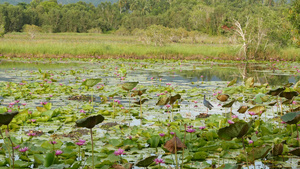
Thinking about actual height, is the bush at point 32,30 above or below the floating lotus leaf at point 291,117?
below

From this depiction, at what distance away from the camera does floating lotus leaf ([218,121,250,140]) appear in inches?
93.3

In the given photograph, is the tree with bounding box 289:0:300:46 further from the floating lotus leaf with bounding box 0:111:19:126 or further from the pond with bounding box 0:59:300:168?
the floating lotus leaf with bounding box 0:111:19:126

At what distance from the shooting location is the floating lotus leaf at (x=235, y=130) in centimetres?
237

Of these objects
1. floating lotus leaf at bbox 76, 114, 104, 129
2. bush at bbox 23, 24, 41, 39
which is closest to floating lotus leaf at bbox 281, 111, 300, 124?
floating lotus leaf at bbox 76, 114, 104, 129

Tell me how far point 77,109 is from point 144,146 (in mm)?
2430

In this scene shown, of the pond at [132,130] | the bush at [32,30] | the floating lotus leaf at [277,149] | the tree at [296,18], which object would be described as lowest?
the bush at [32,30]

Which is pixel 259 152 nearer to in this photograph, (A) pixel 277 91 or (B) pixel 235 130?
(B) pixel 235 130

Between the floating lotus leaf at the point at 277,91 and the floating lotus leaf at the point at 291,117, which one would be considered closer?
the floating lotus leaf at the point at 291,117

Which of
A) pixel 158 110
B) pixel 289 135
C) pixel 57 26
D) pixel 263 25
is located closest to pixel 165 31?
pixel 263 25

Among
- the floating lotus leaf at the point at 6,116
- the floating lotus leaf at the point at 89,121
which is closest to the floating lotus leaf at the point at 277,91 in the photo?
the floating lotus leaf at the point at 89,121

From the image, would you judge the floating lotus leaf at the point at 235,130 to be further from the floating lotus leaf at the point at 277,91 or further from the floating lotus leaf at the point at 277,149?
the floating lotus leaf at the point at 277,91

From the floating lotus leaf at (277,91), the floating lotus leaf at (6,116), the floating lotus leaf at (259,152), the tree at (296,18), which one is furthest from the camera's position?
the tree at (296,18)

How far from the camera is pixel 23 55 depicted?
19.7 metres

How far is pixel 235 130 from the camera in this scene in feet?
7.93
